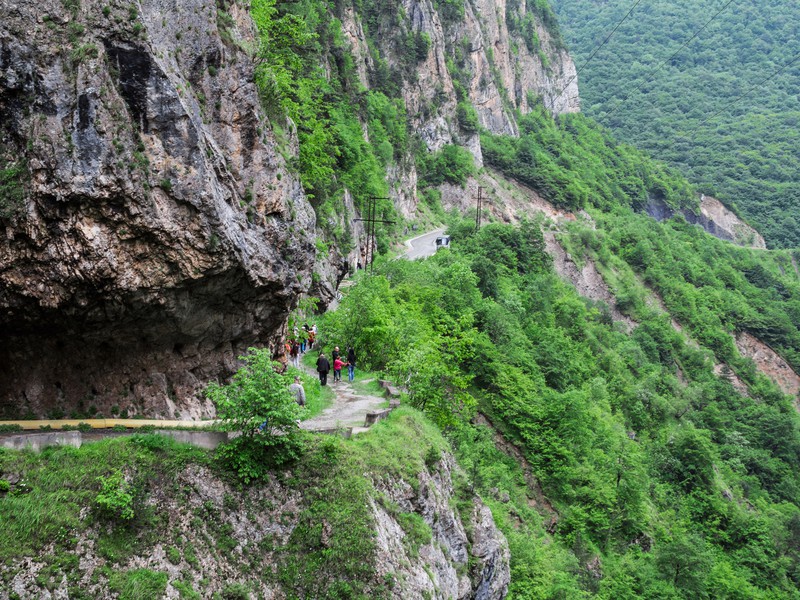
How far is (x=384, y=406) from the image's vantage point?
827 inches

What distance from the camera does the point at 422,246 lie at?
189ft

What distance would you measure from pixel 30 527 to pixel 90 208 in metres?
5.73

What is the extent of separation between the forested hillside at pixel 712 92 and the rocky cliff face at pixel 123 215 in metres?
118

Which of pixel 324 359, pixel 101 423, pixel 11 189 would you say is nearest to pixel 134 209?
pixel 11 189

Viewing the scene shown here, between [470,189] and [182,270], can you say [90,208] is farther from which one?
[470,189]

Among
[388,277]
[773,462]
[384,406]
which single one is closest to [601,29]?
[773,462]

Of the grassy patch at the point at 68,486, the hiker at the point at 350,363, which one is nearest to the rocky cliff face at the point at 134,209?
the grassy patch at the point at 68,486

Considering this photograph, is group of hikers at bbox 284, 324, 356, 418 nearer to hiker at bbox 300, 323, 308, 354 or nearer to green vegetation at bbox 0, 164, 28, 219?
hiker at bbox 300, 323, 308, 354

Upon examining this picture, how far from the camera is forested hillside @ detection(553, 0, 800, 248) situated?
131m

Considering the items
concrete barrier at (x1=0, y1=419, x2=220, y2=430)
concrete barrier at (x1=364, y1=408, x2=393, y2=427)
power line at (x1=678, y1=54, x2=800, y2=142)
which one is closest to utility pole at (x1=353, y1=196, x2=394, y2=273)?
concrete barrier at (x1=364, y1=408, x2=393, y2=427)

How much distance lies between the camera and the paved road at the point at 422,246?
5327 cm

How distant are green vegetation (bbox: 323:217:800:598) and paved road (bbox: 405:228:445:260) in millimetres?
2758

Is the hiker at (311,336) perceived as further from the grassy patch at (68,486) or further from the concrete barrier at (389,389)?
the grassy patch at (68,486)

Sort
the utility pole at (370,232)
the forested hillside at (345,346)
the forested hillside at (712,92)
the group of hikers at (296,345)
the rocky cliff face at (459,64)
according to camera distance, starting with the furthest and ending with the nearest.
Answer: the forested hillside at (712,92) → the rocky cliff face at (459,64) → the utility pole at (370,232) → the group of hikers at (296,345) → the forested hillside at (345,346)
